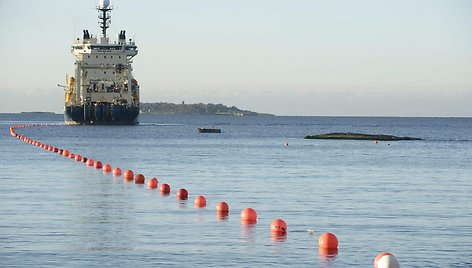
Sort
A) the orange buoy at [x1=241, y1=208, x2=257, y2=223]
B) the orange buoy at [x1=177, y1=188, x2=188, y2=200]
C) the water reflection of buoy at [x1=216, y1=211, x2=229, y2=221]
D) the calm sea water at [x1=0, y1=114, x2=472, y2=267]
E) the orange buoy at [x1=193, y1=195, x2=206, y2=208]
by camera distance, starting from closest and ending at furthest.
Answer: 1. the calm sea water at [x1=0, y1=114, x2=472, y2=267]
2. the orange buoy at [x1=241, y1=208, x2=257, y2=223]
3. the water reflection of buoy at [x1=216, y1=211, x2=229, y2=221]
4. the orange buoy at [x1=193, y1=195, x2=206, y2=208]
5. the orange buoy at [x1=177, y1=188, x2=188, y2=200]

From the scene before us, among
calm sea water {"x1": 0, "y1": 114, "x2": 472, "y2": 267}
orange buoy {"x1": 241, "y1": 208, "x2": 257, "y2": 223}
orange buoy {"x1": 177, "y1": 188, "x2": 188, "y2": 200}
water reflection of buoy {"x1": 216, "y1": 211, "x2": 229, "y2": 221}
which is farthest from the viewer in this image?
orange buoy {"x1": 177, "y1": 188, "x2": 188, "y2": 200}

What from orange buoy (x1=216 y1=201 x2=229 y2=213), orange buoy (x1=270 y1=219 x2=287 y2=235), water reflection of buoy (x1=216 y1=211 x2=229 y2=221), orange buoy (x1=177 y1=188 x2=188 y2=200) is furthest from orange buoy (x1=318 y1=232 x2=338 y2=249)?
orange buoy (x1=177 y1=188 x2=188 y2=200)

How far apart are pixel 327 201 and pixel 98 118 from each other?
137534 mm

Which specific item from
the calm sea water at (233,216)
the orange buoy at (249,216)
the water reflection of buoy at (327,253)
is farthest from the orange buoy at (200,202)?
the water reflection of buoy at (327,253)

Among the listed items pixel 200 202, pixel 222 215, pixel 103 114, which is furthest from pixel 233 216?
pixel 103 114

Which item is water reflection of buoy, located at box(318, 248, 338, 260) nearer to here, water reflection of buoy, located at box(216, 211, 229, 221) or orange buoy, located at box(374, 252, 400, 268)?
orange buoy, located at box(374, 252, 400, 268)

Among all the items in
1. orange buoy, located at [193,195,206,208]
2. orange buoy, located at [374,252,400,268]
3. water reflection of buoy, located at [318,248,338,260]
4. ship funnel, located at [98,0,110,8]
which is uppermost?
ship funnel, located at [98,0,110,8]

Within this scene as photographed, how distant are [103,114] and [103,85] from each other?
19.5 feet

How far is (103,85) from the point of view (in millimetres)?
177750

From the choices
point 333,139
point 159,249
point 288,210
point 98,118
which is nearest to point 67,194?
point 288,210

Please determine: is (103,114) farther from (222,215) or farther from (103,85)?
(222,215)

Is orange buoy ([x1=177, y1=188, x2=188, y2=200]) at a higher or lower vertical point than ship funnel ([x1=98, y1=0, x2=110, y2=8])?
lower

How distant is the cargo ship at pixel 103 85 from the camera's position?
174750 millimetres

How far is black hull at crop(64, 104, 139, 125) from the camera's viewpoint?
17438 cm
